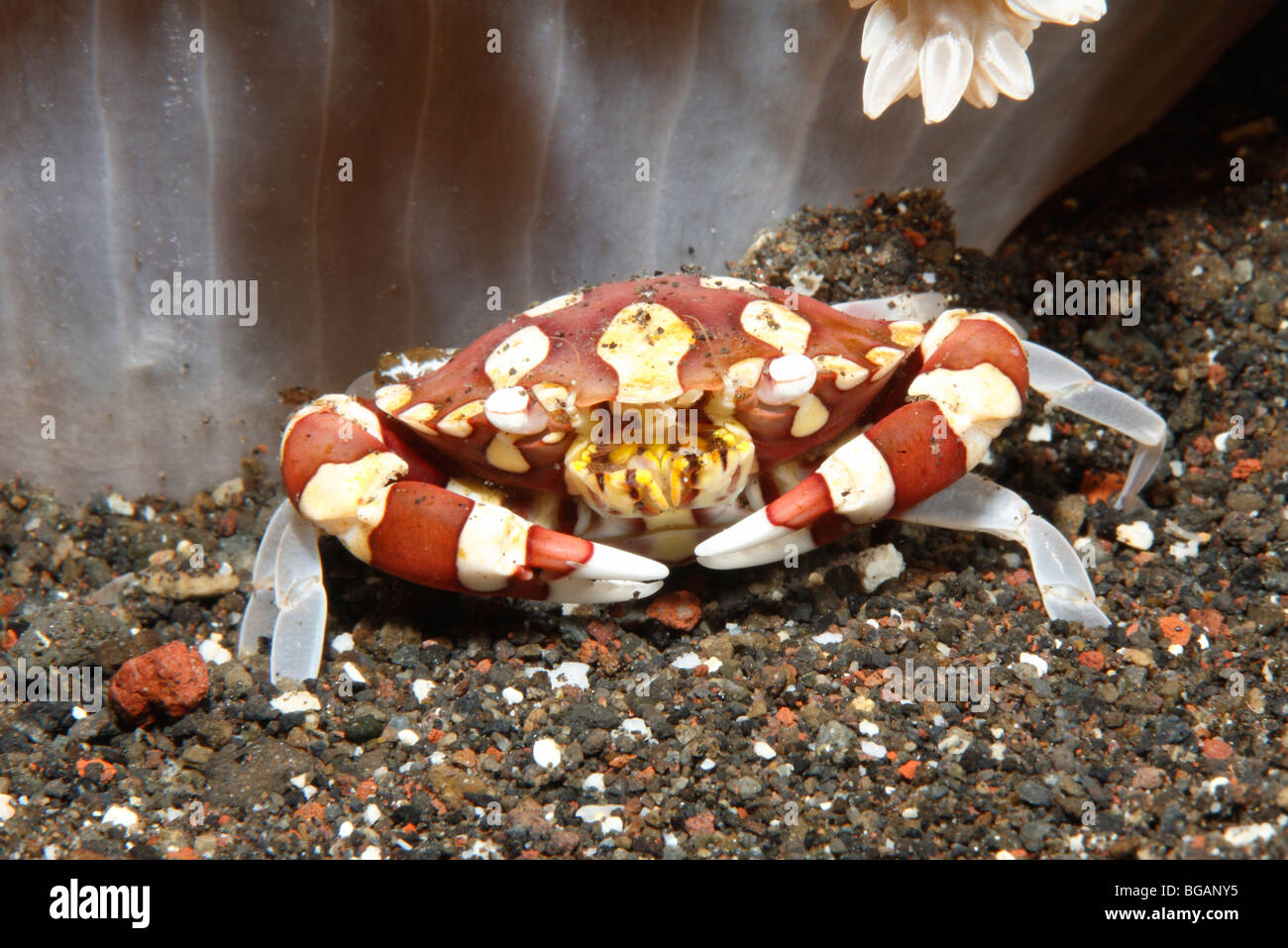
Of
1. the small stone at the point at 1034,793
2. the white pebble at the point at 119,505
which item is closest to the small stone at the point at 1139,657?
the small stone at the point at 1034,793

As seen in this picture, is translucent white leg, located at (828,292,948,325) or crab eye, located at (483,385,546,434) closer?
crab eye, located at (483,385,546,434)

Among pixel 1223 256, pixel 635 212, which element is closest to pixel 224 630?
pixel 635 212

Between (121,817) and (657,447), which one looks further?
(657,447)

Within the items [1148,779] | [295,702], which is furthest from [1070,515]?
[295,702]

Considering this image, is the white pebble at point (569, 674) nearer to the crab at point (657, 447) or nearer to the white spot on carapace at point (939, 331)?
the crab at point (657, 447)

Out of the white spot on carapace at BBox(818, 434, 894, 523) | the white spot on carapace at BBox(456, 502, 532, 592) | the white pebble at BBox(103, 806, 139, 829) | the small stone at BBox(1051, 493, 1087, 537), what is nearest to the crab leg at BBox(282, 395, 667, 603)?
the white spot on carapace at BBox(456, 502, 532, 592)

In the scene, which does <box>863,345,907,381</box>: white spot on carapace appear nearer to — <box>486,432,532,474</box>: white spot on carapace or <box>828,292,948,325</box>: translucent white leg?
<box>828,292,948,325</box>: translucent white leg

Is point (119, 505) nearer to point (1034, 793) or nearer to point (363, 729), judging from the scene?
point (363, 729)
